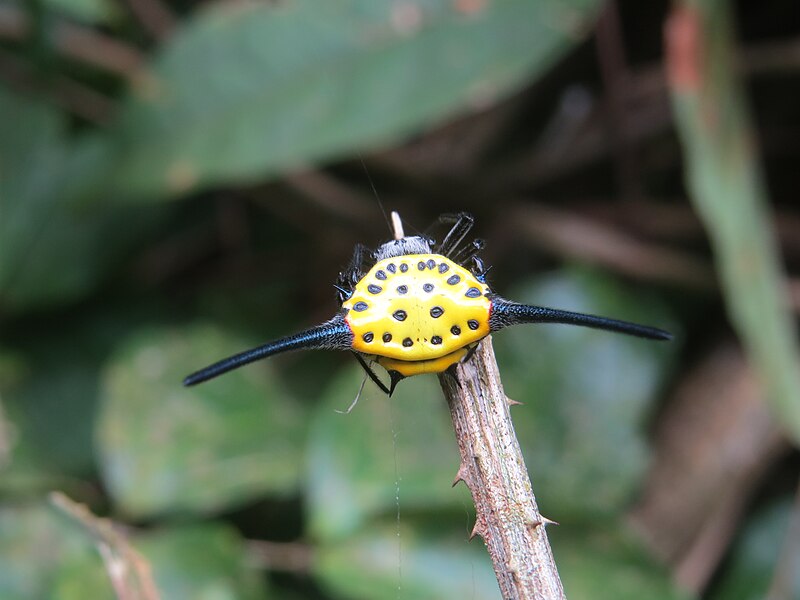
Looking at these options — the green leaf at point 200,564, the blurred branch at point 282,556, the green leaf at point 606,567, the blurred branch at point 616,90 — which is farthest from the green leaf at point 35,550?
the blurred branch at point 616,90

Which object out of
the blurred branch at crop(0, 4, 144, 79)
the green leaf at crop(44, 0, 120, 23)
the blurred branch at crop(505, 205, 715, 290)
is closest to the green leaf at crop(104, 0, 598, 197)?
the green leaf at crop(44, 0, 120, 23)

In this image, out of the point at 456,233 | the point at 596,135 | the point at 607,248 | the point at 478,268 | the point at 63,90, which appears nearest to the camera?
the point at 478,268

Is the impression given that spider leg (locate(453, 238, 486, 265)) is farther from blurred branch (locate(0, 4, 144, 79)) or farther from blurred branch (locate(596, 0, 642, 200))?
blurred branch (locate(0, 4, 144, 79))

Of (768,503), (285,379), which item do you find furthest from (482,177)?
(768,503)

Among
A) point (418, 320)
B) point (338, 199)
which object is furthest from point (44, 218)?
point (418, 320)

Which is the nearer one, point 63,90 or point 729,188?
point 729,188

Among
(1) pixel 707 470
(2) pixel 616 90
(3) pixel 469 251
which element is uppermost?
(2) pixel 616 90

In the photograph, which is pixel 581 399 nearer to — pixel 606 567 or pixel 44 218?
pixel 606 567
